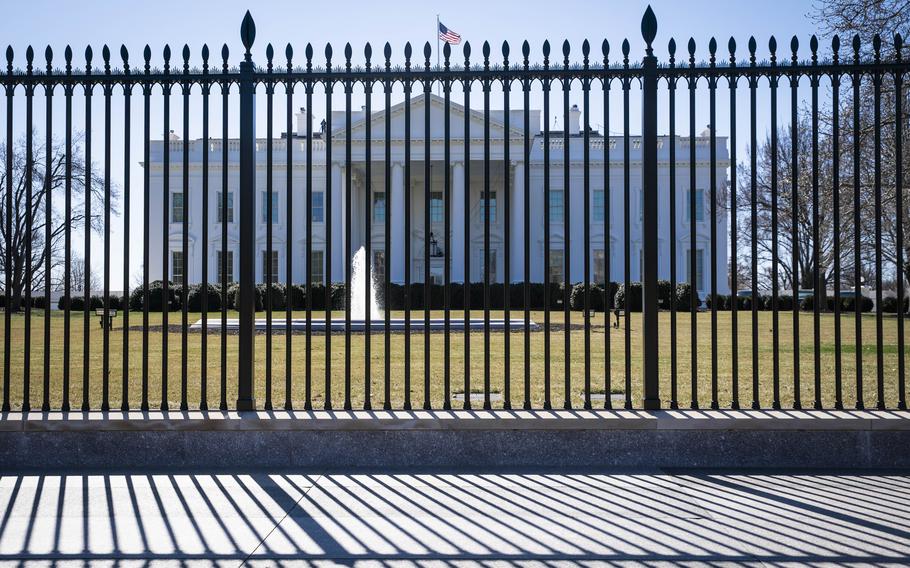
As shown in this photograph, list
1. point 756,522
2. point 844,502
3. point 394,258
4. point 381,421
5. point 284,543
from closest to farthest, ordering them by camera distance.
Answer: point 284,543 → point 756,522 → point 844,502 → point 381,421 → point 394,258

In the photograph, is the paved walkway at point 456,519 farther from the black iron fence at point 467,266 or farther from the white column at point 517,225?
the white column at point 517,225

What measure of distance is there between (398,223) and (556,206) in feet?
25.5

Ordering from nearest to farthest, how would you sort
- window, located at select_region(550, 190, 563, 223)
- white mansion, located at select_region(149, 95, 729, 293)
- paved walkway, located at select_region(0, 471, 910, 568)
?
paved walkway, located at select_region(0, 471, 910, 568) → white mansion, located at select_region(149, 95, 729, 293) → window, located at select_region(550, 190, 563, 223)

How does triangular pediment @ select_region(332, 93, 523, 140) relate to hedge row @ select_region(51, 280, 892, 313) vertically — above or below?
above

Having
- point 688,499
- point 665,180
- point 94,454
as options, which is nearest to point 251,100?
point 94,454

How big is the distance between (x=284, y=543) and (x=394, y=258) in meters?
34.4

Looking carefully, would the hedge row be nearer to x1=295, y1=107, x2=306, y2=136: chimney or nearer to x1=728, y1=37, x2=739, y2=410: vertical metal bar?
x1=295, y1=107, x2=306, y2=136: chimney

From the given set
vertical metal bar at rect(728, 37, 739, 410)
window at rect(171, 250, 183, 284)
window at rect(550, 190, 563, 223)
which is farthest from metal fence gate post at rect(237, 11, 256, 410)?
window at rect(171, 250, 183, 284)

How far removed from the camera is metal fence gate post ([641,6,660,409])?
5.04 m

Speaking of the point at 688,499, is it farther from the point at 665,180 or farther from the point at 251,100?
the point at 665,180

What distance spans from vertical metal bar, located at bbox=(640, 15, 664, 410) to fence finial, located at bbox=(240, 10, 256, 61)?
97.7 inches

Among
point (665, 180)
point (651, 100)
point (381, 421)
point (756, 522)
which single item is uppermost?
point (665, 180)

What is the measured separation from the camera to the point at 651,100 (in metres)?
5.12

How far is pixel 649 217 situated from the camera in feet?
16.6
